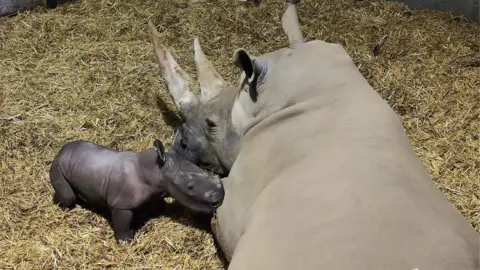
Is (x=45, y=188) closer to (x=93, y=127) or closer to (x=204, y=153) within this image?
(x=93, y=127)

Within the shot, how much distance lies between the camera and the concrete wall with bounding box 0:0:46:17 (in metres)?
4.77

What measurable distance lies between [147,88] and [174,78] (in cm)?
62

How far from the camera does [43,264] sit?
2.84 meters

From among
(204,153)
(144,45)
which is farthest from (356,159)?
(144,45)

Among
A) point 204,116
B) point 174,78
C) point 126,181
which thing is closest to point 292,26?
point 204,116

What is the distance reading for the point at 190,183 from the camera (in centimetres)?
288

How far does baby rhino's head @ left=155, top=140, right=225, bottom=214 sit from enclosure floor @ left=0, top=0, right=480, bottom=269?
0.22 meters

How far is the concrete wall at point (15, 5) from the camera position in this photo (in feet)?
15.7

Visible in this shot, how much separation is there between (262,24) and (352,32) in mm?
689

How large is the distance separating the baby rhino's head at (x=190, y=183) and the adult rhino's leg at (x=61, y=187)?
529 millimetres

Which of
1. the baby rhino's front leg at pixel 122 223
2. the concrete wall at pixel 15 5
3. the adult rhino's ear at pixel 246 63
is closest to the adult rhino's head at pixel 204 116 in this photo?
the adult rhino's ear at pixel 246 63

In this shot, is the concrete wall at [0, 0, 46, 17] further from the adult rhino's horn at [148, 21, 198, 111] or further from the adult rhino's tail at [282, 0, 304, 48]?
the adult rhino's tail at [282, 0, 304, 48]

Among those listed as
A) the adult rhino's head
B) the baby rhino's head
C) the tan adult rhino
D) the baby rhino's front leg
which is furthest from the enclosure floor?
the tan adult rhino

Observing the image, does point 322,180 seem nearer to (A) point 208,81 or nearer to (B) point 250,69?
(B) point 250,69
